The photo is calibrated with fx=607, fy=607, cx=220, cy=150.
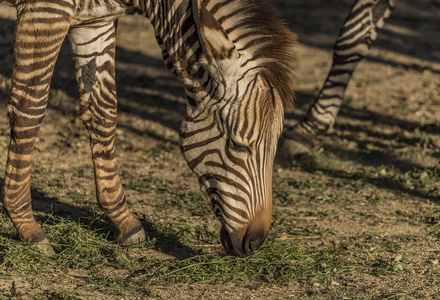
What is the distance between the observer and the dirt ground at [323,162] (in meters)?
4.56

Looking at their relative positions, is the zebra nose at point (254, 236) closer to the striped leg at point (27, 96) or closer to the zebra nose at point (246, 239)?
the zebra nose at point (246, 239)

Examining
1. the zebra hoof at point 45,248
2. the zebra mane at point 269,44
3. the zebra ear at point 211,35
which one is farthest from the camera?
the zebra hoof at point 45,248

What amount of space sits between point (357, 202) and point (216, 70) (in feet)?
8.61

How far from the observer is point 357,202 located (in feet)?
19.3

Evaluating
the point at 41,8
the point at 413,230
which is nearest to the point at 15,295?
the point at 41,8

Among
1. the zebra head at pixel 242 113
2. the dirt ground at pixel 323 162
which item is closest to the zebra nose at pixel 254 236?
the zebra head at pixel 242 113

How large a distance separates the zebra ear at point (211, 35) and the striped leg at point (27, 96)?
0.94m

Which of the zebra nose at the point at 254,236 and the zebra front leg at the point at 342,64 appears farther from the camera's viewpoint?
the zebra front leg at the point at 342,64

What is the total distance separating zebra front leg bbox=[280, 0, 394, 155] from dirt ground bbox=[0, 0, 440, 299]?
0.23 m

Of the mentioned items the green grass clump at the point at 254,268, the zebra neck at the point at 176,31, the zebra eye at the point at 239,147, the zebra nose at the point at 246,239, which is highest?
the zebra neck at the point at 176,31

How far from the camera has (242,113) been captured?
12.8 feet

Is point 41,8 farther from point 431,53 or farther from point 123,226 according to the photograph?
point 431,53

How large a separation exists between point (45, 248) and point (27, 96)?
3.64ft

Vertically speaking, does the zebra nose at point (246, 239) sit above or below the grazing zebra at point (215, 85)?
below
